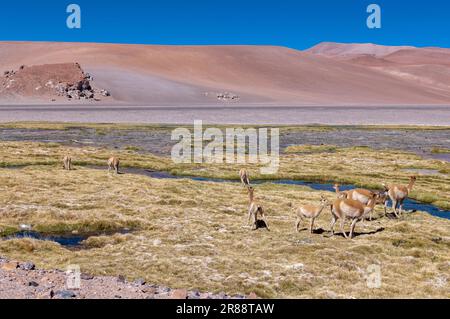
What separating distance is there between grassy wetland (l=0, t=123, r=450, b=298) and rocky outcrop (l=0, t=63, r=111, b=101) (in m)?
120

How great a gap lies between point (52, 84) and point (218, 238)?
141 meters

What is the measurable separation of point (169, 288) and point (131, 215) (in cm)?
787

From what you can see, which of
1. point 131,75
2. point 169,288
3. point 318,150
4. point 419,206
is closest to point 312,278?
point 169,288

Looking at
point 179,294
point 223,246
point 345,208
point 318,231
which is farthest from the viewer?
point 318,231

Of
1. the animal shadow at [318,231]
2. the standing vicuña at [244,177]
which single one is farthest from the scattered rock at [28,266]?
the standing vicuña at [244,177]

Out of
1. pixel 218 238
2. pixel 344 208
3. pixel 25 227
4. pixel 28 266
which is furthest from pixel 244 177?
pixel 28 266

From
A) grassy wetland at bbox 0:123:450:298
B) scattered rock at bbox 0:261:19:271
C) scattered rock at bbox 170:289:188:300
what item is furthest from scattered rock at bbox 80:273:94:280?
scattered rock at bbox 170:289:188:300

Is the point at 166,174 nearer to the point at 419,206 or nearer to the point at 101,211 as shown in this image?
the point at 101,211

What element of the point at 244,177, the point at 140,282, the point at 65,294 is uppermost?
the point at 244,177

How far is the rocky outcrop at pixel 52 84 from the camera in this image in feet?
475

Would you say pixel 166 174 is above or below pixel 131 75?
below

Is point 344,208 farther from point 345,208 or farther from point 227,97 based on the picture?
point 227,97

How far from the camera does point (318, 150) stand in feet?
155

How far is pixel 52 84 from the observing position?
485 feet
